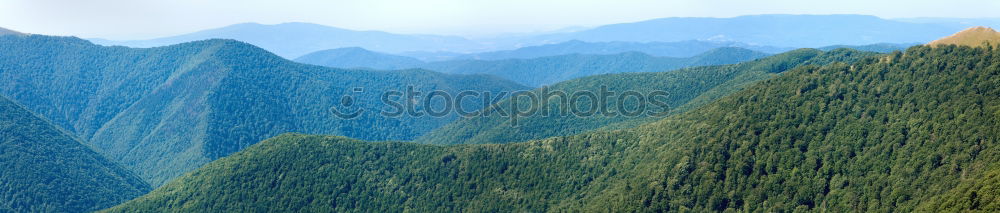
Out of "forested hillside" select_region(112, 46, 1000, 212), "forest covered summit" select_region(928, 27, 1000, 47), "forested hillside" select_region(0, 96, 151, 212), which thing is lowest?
"forested hillside" select_region(0, 96, 151, 212)

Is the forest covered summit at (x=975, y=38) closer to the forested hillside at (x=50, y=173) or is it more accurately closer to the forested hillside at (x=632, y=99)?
the forested hillside at (x=632, y=99)

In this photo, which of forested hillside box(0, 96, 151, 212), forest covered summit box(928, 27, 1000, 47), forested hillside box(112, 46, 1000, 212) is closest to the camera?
forested hillside box(112, 46, 1000, 212)

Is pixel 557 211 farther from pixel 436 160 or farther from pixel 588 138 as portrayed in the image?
pixel 436 160

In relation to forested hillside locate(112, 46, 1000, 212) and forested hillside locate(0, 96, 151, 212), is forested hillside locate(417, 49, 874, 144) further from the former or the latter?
forested hillside locate(0, 96, 151, 212)

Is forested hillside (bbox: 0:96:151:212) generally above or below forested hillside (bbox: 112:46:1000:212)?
below

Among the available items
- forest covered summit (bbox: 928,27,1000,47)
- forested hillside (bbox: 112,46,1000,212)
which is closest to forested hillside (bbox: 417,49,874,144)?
forested hillside (bbox: 112,46,1000,212)

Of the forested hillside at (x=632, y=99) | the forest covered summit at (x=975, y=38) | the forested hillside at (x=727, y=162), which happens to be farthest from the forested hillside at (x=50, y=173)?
the forest covered summit at (x=975, y=38)

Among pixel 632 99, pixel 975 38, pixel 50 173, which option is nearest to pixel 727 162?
pixel 975 38
